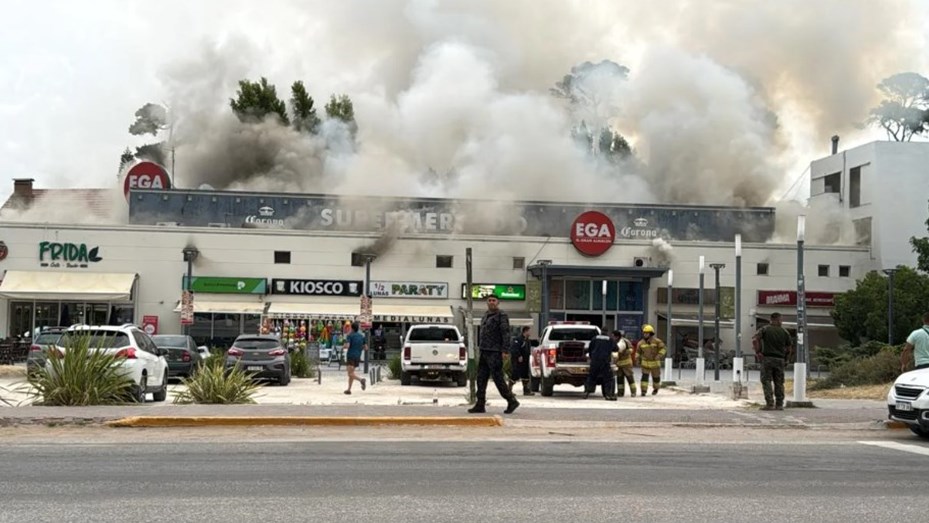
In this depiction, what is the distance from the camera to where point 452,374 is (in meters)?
26.8

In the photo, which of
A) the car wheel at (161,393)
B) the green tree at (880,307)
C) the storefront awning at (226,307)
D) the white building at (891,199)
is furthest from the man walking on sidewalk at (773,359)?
the white building at (891,199)

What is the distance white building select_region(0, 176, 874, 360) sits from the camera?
43.3 metres

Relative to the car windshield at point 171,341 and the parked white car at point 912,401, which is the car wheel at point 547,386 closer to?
the parked white car at point 912,401

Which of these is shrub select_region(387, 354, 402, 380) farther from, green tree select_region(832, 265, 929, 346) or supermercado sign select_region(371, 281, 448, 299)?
green tree select_region(832, 265, 929, 346)

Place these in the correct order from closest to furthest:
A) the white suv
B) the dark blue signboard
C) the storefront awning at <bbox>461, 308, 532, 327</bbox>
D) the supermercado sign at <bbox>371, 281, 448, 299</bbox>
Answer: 1. the white suv
2. the storefront awning at <bbox>461, 308, 532, 327</bbox>
3. the supermercado sign at <bbox>371, 281, 448, 299</bbox>
4. the dark blue signboard

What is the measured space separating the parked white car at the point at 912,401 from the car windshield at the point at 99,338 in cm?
1144

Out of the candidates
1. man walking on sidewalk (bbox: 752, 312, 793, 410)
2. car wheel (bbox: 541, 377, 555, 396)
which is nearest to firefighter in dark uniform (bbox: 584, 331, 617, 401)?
car wheel (bbox: 541, 377, 555, 396)

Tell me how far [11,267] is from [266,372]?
2217 centimetres

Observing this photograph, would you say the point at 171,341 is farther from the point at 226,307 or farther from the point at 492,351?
the point at 226,307

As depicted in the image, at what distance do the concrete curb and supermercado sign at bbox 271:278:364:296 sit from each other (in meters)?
30.6

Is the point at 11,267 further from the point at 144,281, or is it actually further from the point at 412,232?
the point at 412,232

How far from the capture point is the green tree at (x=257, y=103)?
201 feet

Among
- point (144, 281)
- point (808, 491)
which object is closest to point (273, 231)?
point (144, 281)

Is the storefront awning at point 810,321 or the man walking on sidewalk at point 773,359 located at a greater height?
the storefront awning at point 810,321
